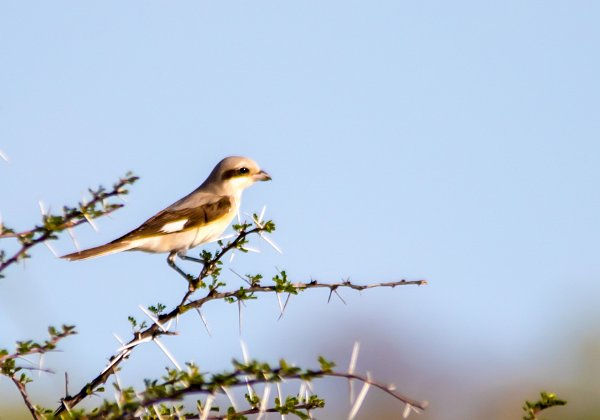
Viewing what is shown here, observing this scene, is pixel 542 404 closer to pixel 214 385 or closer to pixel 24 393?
pixel 214 385

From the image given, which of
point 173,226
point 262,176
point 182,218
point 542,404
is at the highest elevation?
point 262,176

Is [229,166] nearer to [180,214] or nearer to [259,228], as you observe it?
[180,214]

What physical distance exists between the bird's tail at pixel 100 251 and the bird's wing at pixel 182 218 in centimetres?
9

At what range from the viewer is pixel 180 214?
9727 millimetres

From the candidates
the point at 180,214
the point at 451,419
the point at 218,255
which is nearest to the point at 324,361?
the point at 218,255

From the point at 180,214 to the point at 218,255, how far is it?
262 cm

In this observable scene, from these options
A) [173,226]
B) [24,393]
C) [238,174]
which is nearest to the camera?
[24,393]

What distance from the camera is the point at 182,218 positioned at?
380 inches

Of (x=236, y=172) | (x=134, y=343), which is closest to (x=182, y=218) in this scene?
(x=236, y=172)

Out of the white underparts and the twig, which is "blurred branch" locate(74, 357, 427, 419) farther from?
the white underparts

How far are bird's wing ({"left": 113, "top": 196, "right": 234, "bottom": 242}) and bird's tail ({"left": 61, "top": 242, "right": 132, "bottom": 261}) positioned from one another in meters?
0.09

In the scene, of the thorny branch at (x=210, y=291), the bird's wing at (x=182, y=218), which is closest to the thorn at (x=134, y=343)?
the thorny branch at (x=210, y=291)

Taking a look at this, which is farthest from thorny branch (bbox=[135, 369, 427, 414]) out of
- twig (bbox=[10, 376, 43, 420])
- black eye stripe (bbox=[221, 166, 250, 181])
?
black eye stripe (bbox=[221, 166, 250, 181])

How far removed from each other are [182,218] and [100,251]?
1164 mm
